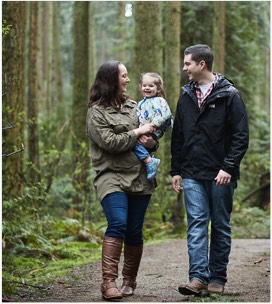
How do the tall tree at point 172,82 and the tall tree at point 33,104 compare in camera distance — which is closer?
the tall tree at point 33,104

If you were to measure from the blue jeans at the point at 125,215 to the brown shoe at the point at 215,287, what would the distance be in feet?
2.67

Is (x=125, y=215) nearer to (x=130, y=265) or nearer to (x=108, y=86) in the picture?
(x=130, y=265)

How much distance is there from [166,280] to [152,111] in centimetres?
225

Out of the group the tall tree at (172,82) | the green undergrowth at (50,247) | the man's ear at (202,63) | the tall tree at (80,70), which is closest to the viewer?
the man's ear at (202,63)

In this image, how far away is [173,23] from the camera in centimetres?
1385

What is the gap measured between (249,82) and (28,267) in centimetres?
1337

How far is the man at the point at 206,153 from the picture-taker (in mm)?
5875

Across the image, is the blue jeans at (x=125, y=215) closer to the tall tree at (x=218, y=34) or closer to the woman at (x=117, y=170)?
the woman at (x=117, y=170)

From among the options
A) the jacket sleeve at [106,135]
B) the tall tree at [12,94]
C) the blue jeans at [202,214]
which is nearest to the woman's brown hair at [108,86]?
the jacket sleeve at [106,135]

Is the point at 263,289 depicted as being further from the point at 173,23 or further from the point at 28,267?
the point at 173,23

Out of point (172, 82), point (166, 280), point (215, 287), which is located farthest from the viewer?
point (172, 82)

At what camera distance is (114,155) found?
5.81 meters

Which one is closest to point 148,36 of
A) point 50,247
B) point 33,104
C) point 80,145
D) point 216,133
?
point 80,145

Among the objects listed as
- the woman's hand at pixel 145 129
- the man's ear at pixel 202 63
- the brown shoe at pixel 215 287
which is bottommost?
the brown shoe at pixel 215 287
